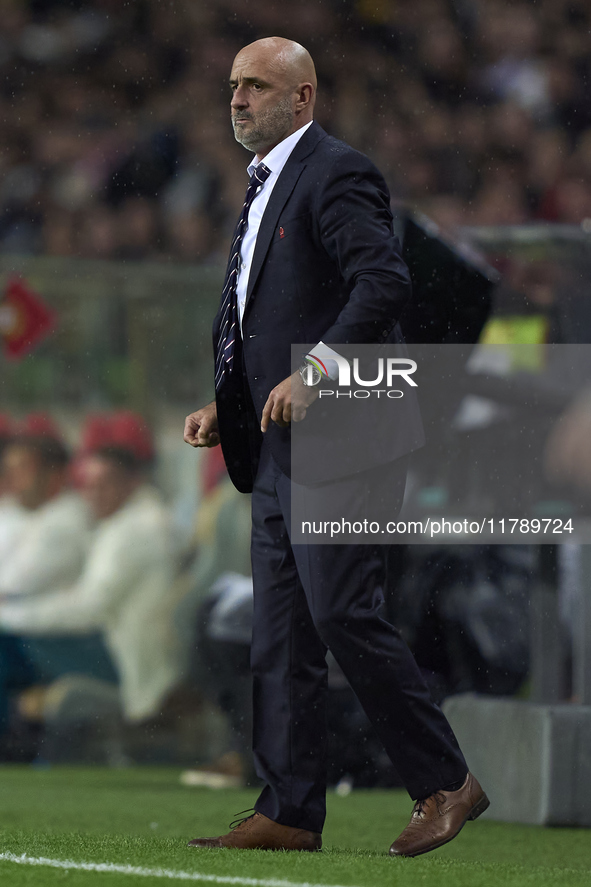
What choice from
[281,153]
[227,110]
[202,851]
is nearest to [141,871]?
[202,851]

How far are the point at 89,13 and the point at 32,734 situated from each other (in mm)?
5431

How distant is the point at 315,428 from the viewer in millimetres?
2645

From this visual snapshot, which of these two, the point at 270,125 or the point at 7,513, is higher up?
the point at 270,125

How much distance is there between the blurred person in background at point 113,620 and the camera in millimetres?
5195

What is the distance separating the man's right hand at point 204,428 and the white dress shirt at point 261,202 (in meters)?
0.23

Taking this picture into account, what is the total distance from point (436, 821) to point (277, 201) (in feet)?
4.04

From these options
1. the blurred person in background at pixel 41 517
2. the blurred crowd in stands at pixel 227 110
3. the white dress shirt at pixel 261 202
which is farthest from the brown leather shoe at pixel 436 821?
the blurred crowd in stands at pixel 227 110

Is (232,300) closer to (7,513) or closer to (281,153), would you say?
(281,153)

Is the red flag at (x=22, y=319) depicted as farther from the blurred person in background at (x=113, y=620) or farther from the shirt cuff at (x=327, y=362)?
the shirt cuff at (x=327, y=362)

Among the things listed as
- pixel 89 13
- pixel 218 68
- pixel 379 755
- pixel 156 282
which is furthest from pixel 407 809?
pixel 89 13

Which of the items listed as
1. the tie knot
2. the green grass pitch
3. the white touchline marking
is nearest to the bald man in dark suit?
the tie knot

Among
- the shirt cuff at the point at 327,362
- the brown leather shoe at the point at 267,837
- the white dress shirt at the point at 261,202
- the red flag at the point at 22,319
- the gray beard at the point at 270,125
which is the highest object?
the gray beard at the point at 270,125

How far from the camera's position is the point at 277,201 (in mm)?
2705

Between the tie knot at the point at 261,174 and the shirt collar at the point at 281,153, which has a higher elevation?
the shirt collar at the point at 281,153
